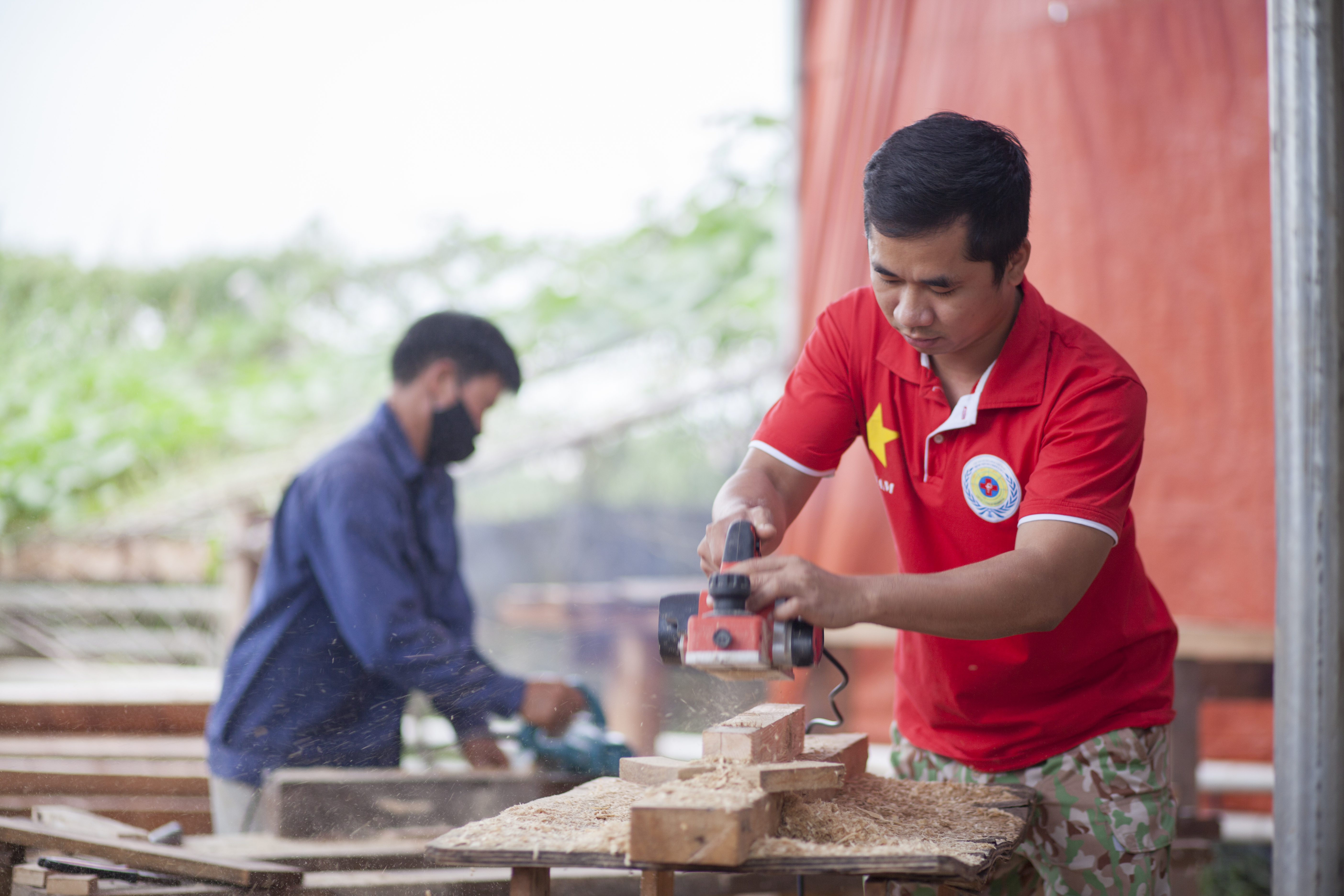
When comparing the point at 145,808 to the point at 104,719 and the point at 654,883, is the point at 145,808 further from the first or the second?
the point at 654,883

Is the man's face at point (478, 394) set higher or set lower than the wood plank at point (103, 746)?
higher

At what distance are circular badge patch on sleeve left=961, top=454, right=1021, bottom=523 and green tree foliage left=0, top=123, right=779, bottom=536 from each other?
709 cm

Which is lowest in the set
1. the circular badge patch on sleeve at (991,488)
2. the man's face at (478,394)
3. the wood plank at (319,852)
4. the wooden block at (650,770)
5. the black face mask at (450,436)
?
the wood plank at (319,852)

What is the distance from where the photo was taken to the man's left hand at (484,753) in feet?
9.80

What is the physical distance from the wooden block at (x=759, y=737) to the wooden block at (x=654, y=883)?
0.20 m

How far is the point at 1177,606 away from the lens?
4.27 metres

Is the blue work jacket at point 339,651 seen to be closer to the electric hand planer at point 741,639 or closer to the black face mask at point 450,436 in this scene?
the black face mask at point 450,436

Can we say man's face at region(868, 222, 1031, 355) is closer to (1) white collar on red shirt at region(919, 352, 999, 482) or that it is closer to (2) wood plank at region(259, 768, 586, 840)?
(1) white collar on red shirt at region(919, 352, 999, 482)

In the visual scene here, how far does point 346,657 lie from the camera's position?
2.79 m

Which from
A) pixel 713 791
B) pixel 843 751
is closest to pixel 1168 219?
pixel 843 751

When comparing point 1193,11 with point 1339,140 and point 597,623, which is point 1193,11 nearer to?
point 1339,140

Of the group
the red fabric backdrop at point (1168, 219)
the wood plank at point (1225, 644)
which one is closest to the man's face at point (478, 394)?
the red fabric backdrop at point (1168, 219)

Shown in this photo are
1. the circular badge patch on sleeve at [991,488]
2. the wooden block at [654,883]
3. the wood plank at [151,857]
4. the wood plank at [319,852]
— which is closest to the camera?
the wooden block at [654,883]

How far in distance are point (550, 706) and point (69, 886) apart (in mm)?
1247
